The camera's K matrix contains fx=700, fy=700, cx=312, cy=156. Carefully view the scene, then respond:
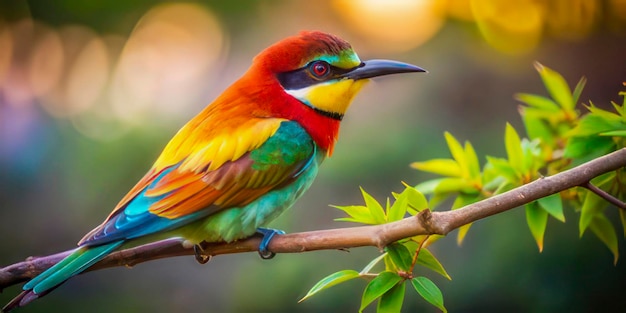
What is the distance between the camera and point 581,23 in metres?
1.69

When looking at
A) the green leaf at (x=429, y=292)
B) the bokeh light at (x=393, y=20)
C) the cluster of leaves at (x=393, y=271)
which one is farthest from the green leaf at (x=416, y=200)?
the bokeh light at (x=393, y=20)

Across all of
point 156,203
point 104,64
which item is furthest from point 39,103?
point 156,203

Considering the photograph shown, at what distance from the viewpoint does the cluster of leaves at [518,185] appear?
90 centimetres

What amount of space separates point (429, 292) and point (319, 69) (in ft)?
1.57

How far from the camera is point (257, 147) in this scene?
46.8 inches

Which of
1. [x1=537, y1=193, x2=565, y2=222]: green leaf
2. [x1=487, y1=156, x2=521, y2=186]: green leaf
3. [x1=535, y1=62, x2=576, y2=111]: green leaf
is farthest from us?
[x1=535, y1=62, x2=576, y2=111]: green leaf

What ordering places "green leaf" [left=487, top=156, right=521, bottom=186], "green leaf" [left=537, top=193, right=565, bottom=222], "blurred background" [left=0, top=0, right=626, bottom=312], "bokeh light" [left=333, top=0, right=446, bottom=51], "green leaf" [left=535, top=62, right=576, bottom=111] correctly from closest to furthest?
"green leaf" [left=537, top=193, right=565, bottom=222] < "green leaf" [left=487, top=156, right=521, bottom=186] < "green leaf" [left=535, top=62, right=576, bottom=111] < "blurred background" [left=0, top=0, right=626, bottom=312] < "bokeh light" [left=333, top=0, right=446, bottom=51]

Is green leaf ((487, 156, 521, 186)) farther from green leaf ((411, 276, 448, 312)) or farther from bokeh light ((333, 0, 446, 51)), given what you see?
bokeh light ((333, 0, 446, 51))

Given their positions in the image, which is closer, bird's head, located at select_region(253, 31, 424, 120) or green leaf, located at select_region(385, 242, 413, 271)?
green leaf, located at select_region(385, 242, 413, 271)

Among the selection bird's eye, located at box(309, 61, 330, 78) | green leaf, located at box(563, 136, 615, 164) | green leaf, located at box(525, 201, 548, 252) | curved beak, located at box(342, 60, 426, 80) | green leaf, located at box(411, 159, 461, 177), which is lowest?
green leaf, located at box(525, 201, 548, 252)

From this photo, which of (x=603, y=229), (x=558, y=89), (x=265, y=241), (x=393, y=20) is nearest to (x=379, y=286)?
(x=265, y=241)

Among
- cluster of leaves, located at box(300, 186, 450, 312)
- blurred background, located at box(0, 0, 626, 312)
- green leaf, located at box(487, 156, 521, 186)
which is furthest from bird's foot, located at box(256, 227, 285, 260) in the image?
blurred background, located at box(0, 0, 626, 312)

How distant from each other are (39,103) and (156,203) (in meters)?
1.09

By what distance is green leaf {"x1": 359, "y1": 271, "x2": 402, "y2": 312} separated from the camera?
2.91 ft
